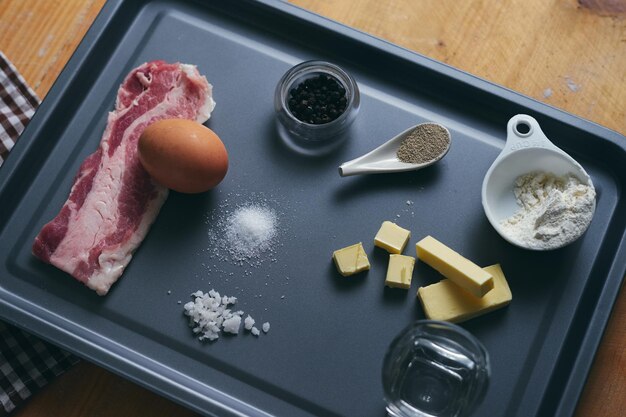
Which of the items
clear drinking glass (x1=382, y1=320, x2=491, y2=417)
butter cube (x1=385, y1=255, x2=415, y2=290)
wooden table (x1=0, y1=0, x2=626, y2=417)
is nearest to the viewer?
clear drinking glass (x1=382, y1=320, x2=491, y2=417)

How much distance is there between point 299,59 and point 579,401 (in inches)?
39.7

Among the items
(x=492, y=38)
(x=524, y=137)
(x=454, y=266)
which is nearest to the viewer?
(x=454, y=266)

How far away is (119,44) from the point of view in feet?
6.05

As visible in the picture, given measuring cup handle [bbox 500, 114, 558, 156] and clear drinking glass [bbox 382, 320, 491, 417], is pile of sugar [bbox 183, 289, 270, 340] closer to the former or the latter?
clear drinking glass [bbox 382, 320, 491, 417]

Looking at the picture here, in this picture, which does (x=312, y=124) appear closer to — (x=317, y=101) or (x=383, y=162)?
(x=317, y=101)

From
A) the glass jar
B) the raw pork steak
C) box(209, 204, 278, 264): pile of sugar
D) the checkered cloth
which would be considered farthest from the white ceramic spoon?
the checkered cloth

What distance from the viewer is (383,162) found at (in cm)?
169

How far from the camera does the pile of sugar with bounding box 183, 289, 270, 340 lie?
1.60 m

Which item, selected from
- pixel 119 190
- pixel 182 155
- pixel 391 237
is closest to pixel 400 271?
pixel 391 237

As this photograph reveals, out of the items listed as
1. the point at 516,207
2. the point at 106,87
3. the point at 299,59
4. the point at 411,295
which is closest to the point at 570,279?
the point at 516,207

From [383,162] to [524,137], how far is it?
1.04ft

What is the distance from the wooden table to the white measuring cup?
0.19m

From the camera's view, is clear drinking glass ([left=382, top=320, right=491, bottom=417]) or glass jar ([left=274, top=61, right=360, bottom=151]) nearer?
clear drinking glass ([left=382, top=320, right=491, bottom=417])

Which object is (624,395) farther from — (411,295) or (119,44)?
(119,44)
